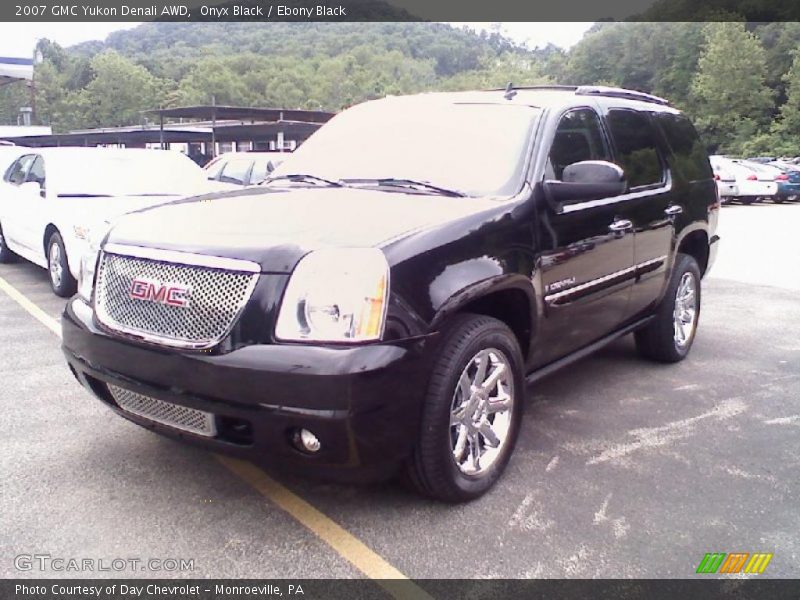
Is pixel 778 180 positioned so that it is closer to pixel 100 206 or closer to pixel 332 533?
pixel 100 206

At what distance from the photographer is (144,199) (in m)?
7.37

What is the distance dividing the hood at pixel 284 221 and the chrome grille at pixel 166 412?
23.8 inches

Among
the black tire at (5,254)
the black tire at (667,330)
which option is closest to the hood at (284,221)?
the black tire at (667,330)

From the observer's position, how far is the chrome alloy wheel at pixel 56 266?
7220mm

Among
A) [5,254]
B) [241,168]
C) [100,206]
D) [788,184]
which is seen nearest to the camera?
[100,206]

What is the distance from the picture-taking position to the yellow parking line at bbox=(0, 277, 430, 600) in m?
2.56

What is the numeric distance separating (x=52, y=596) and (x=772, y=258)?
10941 mm

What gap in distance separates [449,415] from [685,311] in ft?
10.6

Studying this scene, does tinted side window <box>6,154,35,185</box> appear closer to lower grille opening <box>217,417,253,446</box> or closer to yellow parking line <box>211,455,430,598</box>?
yellow parking line <box>211,455,430,598</box>

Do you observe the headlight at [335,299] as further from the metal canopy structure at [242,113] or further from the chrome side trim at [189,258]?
the metal canopy structure at [242,113]

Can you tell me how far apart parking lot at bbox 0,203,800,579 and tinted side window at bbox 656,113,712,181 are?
1.56m

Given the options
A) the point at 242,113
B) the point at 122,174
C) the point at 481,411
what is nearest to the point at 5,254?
the point at 122,174

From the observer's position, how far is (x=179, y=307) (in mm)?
2773

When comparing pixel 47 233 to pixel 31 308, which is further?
pixel 47 233
